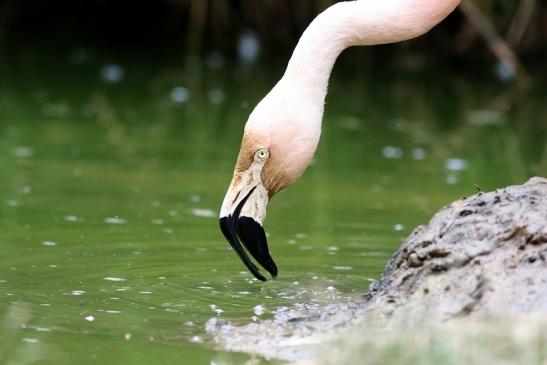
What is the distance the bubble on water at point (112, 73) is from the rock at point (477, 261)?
8.74 m

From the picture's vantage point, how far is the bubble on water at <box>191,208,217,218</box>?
693 centimetres

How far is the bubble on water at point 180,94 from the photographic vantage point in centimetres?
1186

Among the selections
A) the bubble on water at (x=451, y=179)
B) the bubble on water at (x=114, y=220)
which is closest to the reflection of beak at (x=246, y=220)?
the bubble on water at (x=114, y=220)

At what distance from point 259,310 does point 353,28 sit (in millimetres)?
1313

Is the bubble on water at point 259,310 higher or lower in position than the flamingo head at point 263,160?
lower

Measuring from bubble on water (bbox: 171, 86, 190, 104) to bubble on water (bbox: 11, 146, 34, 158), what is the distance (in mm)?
3126

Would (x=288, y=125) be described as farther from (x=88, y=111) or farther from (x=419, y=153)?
(x=88, y=111)

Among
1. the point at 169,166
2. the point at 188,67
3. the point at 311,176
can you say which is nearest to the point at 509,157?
the point at 311,176

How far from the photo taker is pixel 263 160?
504cm

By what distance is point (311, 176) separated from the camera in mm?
8477

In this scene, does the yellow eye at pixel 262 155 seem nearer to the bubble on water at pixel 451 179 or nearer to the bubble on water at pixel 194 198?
the bubble on water at pixel 194 198

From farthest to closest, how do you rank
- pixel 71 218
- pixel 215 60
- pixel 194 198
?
1. pixel 215 60
2. pixel 194 198
3. pixel 71 218

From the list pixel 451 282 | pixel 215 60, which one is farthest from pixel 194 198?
pixel 215 60

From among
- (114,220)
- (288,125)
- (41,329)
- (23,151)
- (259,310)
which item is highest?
(23,151)
